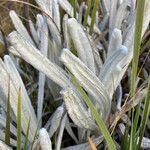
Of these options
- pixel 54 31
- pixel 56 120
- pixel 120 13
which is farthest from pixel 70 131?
pixel 120 13

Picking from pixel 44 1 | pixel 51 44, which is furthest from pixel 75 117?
pixel 44 1

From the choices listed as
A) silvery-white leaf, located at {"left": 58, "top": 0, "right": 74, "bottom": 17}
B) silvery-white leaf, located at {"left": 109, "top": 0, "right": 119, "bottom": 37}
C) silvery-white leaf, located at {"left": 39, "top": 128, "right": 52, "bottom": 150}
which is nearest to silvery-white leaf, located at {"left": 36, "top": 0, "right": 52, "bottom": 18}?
silvery-white leaf, located at {"left": 58, "top": 0, "right": 74, "bottom": 17}

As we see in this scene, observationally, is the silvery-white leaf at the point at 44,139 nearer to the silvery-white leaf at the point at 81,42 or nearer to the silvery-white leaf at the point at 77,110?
the silvery-white leaf at the point at 77,110

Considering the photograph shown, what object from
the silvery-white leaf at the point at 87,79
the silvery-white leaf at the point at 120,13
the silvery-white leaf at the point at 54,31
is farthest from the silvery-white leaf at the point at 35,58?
the silvery-white leaf at the point at 120,13

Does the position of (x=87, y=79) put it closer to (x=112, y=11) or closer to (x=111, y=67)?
(x=111, y=67)

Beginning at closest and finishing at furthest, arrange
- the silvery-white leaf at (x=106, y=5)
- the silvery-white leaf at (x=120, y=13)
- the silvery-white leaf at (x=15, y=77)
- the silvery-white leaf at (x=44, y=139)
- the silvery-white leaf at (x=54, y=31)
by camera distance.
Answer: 1. the silvery-white leaf at (x=44, y=139)
2. the silvery-white leaf at (x=15, y=77)
3. the silvery-white leaf at (x=54, y=31)
4. the silvery-white leaf at (x=120, y=13)
5. the silvery-white leaf at (x=106, y=5)
